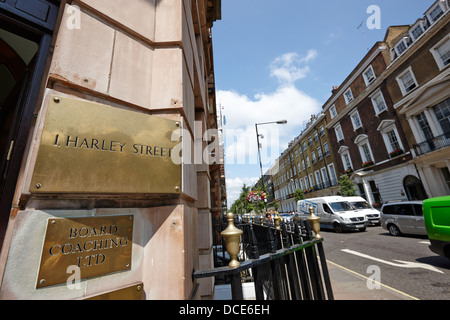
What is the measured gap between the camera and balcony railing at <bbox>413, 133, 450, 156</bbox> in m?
13.8

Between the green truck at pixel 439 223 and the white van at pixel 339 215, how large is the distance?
5.87m

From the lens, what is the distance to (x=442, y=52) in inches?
548

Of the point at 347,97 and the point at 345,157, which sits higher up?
the point at 347,97

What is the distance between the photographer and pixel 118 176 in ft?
4.11

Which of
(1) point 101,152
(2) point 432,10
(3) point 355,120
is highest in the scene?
(2) point 432,10

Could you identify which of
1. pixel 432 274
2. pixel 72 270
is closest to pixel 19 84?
pixel 72 270

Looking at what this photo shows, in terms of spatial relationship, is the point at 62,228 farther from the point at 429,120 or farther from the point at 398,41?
the point at 398,41

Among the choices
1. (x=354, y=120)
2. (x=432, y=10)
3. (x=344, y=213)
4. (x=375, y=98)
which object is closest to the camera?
(x=344, y=213)

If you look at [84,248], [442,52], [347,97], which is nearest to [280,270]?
[84,248]

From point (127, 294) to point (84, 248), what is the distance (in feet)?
1.33

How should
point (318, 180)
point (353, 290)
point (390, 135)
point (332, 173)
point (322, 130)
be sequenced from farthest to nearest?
1. point (318, 180)
2. point (322, 130)
3. point (332, 173)
4. point (390, 135)
5. point (353, 290)

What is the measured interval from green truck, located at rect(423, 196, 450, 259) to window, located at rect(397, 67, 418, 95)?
1566 cm

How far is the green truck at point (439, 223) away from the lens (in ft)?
17.2

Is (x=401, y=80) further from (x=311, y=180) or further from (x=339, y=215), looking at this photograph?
(x=311, y=180)
